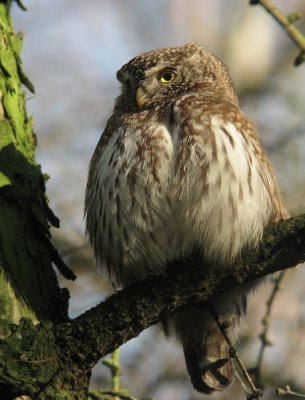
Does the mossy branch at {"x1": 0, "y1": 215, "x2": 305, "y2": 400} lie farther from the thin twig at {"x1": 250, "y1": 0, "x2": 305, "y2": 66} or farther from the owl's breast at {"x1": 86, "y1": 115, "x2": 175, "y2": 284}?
the thin twig at {"x1": 250, "y1": 0, "x2": 305, "y2": 66}

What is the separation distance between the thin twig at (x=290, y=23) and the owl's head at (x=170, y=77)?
792 millimetres

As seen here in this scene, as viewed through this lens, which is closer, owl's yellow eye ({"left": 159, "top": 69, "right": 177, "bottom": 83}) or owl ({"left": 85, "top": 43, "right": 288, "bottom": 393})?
owl ({"left": 85, "top": 43, "right": 288, "bottom": 393})

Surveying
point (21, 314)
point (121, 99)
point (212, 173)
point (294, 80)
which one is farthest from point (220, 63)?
point (294, 80)

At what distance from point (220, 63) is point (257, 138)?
1.08m

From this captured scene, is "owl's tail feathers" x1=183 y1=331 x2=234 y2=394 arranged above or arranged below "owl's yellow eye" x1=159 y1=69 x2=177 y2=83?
below

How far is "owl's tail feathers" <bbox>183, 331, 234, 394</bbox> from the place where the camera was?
205 inches

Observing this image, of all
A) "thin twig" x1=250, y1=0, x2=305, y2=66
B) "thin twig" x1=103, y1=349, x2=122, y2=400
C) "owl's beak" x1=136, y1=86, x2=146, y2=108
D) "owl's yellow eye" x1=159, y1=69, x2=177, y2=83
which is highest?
"owl's yellow eye" x1=159, y1=69, x2=177, y2=83

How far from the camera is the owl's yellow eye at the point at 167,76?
5.61 meters

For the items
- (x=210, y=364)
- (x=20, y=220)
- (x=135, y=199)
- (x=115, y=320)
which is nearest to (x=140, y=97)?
(x=135, y=199)

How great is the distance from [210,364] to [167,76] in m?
1.91

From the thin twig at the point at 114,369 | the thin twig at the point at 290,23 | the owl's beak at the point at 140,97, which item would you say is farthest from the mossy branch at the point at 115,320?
the owl's beak at the point at 140,97

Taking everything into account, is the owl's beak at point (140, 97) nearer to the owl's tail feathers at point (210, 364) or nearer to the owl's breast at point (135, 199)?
the owl's breast at point (135, 199)

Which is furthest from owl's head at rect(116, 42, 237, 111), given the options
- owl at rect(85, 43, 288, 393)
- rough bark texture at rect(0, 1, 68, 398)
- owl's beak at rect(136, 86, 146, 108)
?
rough bark texture at rect(0, 1, 68, 398)

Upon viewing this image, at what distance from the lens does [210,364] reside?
5.26m
